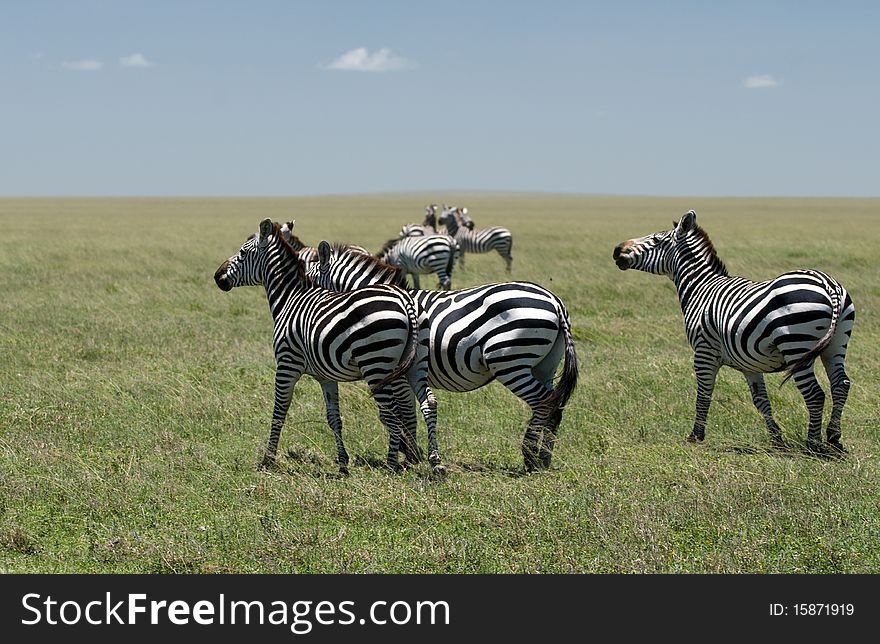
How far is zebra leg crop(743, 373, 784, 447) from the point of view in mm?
8633

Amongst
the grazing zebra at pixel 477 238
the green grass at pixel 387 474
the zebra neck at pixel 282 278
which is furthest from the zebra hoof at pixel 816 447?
the grazing zebra at pixel 477 238

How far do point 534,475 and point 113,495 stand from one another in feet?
9.91

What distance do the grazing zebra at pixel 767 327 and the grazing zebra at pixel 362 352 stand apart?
2.68 meters

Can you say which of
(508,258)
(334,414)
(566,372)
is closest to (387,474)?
(334,414)

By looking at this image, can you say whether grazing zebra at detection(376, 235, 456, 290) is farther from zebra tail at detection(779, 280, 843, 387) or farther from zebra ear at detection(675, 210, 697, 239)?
zebra tail at detection(779, 280, 843, 387)

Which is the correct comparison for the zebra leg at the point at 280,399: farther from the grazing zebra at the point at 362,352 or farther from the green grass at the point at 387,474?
the green grass at the point at 387,474

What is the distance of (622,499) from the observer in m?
6.54

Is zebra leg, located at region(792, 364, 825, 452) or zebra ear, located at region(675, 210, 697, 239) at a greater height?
zebra ear, located at region(675, 210, 697, 239)

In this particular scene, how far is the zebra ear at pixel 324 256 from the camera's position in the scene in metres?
9.38

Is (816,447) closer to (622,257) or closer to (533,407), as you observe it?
(533,407)

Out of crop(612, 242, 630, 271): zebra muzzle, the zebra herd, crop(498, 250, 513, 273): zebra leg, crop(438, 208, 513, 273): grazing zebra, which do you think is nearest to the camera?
the zebra herd

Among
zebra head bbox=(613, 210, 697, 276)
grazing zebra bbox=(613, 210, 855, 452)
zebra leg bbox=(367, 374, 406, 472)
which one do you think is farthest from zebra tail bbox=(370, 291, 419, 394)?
grazing zebra bbox=(613, 210, 855, 452)
